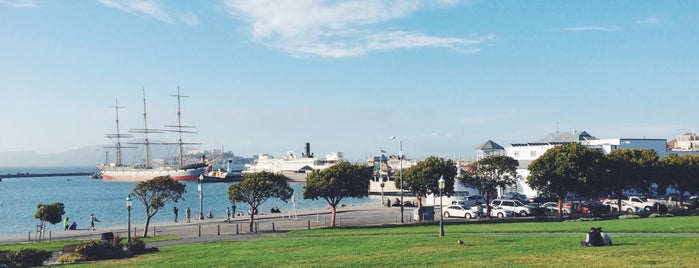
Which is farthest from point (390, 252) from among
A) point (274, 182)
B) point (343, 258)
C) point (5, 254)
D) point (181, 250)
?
point (274, 182)

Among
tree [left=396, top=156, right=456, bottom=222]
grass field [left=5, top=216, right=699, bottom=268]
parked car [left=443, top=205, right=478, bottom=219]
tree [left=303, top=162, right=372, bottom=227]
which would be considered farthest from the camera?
tree [left=396, top=156, right=456, bottom=222]

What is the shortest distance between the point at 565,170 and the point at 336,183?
19648 mm

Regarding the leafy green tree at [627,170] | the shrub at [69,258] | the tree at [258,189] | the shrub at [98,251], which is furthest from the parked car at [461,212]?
the shrub at [69,258]

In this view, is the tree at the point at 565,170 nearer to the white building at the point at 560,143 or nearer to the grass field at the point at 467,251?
the grass field at the point at 467,251

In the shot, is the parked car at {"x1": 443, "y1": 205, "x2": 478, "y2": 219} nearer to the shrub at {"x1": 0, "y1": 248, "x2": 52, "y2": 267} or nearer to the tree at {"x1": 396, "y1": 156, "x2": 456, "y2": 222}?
the tree at {"x1": 396, "y1": 156, "x2": 456, "y2": 222}

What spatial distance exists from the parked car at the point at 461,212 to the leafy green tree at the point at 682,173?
68.8 ft

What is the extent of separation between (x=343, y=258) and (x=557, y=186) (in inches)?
1392

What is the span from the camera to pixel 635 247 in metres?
22.6

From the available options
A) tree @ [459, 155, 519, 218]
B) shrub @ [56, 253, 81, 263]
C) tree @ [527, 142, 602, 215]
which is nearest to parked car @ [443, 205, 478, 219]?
tree @ [527, 142, 602, 215]

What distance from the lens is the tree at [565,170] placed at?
53.2 meters

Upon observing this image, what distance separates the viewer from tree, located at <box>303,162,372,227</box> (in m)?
49.8

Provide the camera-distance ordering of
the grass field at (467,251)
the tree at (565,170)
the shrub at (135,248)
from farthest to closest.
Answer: the tree at (565,170), the shrub at (135,248), the grass field at (467,251)

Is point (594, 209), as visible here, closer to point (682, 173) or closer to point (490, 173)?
point (490, 173)

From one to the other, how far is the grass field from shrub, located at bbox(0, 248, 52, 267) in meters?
3.51
